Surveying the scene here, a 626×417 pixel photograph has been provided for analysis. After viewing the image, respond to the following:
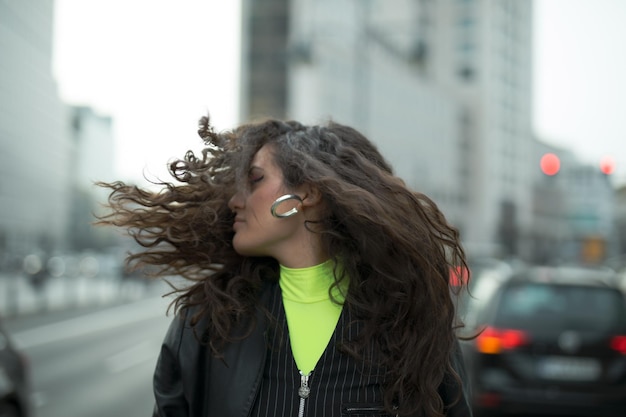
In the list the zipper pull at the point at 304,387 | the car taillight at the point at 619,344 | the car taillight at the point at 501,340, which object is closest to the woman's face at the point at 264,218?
the zipper pull at the point at 304,387

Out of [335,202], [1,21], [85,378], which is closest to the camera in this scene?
[335,202]

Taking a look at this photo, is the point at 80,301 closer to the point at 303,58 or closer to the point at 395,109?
the point at 303,58

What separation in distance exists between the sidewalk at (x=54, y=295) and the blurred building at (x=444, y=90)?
41.2 m

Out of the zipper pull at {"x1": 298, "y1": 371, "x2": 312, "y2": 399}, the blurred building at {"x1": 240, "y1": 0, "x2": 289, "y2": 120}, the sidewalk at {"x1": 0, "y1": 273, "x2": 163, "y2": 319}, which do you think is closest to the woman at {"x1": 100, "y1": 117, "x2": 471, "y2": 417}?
the zipper pull at {"x1": 298, "y1": 371, "x2": 312, "y2": 399}

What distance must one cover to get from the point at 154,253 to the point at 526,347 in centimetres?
500

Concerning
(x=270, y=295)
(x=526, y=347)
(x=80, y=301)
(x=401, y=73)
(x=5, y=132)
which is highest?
(x=401, y=73)

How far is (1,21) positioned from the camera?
317ft

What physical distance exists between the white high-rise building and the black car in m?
71.0

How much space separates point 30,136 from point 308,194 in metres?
114

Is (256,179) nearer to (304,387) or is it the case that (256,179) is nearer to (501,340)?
(304,387)

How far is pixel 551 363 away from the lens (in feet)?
22.1

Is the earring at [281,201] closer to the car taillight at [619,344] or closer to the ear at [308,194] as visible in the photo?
the ear at [308,194]

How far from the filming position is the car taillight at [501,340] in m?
6.77

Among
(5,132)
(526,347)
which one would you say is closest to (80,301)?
(526,347)
